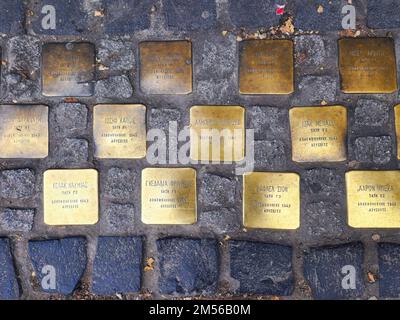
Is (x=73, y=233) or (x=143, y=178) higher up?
(x=143, y=178)

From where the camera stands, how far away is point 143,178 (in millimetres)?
1812

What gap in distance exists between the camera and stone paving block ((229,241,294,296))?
5.93 feet

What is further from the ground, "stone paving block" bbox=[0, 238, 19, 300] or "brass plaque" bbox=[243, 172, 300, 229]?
"brass plaque" bbox=[243, 172, 300, 229]

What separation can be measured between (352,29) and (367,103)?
0.99 feet

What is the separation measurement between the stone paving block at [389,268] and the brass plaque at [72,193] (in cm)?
117

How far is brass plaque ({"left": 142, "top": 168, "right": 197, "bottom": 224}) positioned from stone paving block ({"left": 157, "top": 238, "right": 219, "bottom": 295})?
0.10 m

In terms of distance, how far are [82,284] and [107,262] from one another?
A: 142 mm

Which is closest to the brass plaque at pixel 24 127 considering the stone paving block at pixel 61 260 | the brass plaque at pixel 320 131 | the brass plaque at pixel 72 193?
the brass plaque at pixel 72 193

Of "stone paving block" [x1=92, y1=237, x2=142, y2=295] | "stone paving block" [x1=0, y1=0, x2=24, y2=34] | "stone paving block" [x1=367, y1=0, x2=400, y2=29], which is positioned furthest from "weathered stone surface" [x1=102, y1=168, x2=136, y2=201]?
"stone paving block" [x1=367, y1=0, x2=400, y2=29]

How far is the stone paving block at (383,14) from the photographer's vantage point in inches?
69.7

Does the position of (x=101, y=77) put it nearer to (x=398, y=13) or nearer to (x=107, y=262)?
(x=107, y=262)

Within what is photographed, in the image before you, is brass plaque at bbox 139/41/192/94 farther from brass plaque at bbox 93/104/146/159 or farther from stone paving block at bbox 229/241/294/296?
stone paving block at bbox 229/241/294/296
